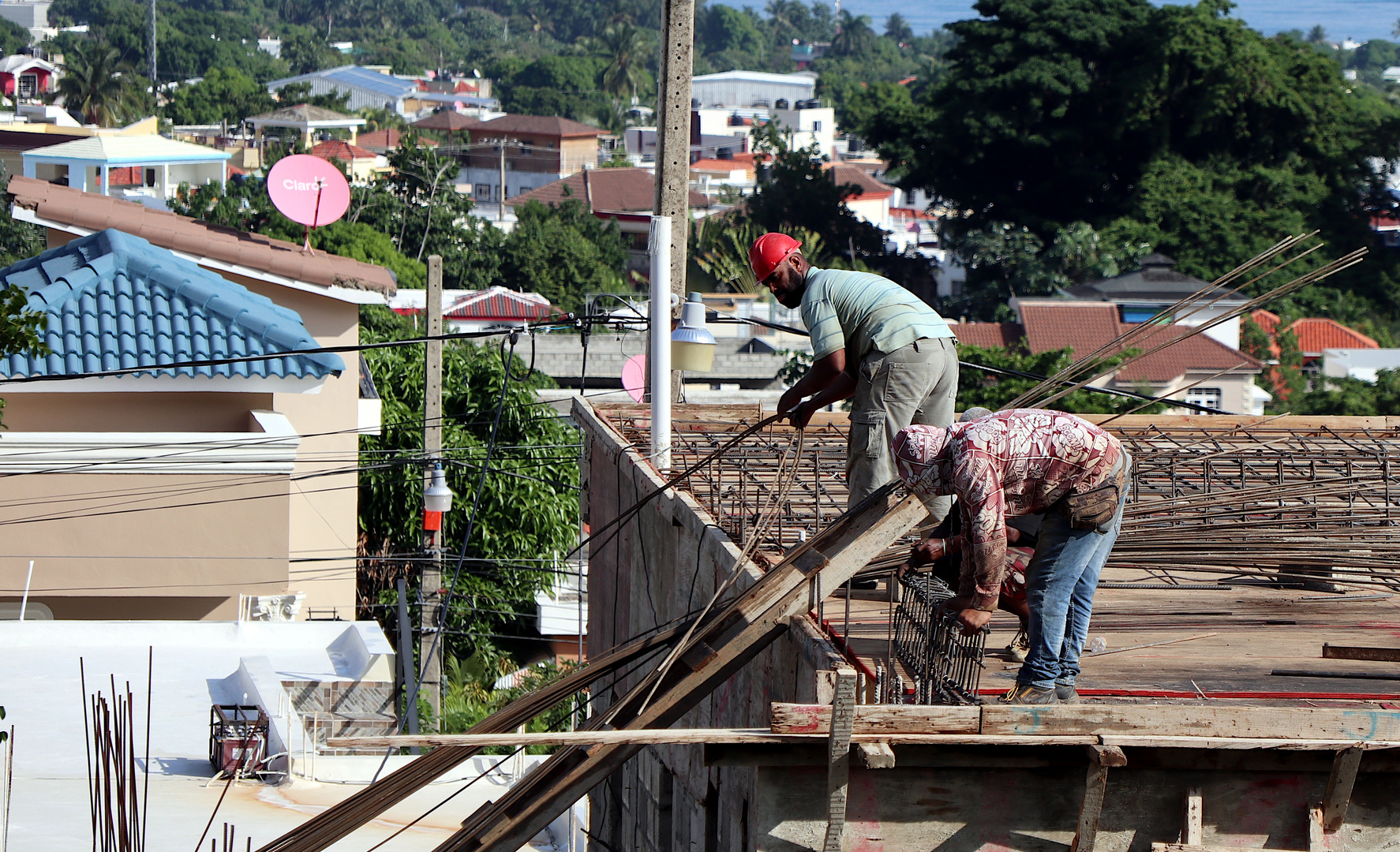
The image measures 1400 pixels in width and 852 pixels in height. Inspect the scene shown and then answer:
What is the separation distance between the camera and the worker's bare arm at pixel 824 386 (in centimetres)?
Result: 714

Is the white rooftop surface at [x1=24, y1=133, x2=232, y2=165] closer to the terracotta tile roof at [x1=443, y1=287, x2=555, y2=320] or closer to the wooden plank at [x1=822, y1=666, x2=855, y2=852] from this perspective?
the terracotta tile roof at [x1=443, y1=287, x2=555, y2=320]

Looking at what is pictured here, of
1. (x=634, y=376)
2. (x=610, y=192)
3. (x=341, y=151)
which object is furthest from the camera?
(x=341, y=151)

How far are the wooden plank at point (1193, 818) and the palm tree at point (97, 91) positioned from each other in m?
123

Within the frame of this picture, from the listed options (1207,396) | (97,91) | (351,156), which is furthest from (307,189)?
(97,91)

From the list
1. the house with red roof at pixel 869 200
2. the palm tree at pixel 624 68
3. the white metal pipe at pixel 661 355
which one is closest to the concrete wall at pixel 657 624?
the white metal pipe at pixel 661 355

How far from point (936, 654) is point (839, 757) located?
89cm

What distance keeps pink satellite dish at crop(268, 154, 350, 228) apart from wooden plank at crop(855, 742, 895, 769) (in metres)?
16.8

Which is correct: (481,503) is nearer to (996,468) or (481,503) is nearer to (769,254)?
(769,254)

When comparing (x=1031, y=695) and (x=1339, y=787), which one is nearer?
(x=1339, y=787)

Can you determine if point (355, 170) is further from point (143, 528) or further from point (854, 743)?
point (854, 743)

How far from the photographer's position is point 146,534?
47.6 ft

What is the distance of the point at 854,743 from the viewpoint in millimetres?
5203

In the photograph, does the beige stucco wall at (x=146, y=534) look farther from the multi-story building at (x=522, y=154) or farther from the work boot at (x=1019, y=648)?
the multi-story building at (x=522, y=154)

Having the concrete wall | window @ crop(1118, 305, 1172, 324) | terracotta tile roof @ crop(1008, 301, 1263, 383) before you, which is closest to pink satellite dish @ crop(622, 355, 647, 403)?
the concrete wall
